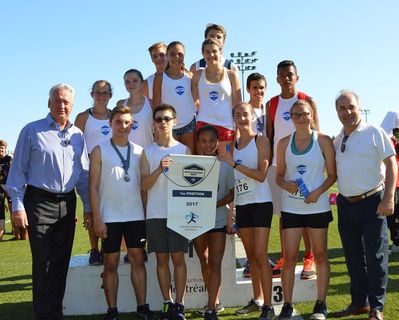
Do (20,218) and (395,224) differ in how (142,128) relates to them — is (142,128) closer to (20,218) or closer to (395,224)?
(20,218)

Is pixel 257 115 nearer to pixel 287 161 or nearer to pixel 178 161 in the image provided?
pixel 287 161

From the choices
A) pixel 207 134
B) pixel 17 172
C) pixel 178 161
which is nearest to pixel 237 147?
pixel 207 134

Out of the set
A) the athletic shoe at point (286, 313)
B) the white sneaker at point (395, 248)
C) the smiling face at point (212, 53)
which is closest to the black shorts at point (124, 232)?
the athletic shoe at point (286, 313)

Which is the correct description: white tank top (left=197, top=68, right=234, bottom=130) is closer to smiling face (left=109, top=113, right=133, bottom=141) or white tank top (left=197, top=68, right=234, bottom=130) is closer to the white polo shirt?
smiling face (left=109, top=113, right=133, bottom=141)

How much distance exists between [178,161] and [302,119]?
51.7 inches

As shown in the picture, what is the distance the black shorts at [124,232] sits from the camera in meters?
4.95

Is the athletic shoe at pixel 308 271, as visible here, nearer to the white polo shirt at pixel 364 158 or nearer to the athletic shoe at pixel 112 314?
the white polo shirt at pixel 364 158

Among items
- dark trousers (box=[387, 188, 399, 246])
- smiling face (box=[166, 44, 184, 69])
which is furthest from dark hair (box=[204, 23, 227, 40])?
dark trousers (box=[387, 188, 399, 246])

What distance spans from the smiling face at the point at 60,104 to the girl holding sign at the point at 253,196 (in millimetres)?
1618

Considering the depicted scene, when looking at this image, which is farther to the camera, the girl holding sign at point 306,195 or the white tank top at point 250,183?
the white tank top at point 250,183

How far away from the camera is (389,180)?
4.78 m

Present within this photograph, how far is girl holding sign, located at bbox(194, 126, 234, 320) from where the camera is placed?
5.05 m

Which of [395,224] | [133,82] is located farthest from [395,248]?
[133,82]

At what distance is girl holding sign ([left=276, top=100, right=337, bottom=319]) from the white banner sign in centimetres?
73
